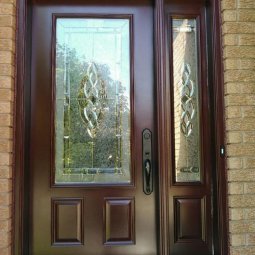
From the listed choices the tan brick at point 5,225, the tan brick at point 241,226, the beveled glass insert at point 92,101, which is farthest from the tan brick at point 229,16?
the tan brick at point 5,225

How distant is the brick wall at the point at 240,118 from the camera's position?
7.70 ft

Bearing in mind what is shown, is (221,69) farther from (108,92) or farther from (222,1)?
(108,92)

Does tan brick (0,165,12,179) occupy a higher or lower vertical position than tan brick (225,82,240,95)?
lower

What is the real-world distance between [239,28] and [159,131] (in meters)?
0.93

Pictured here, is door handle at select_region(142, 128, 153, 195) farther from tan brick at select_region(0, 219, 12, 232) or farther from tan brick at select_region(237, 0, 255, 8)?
tan brick at select_region(237, 0, 255, 8)

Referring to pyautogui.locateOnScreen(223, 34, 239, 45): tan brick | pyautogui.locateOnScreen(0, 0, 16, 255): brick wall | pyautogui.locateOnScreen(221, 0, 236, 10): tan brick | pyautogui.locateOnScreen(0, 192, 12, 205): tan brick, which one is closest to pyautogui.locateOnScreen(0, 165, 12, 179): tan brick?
pyautogui.locateOnScreen(0, 0, 16, 255): brick wall

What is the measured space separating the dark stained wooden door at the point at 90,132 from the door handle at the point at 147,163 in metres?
0.03

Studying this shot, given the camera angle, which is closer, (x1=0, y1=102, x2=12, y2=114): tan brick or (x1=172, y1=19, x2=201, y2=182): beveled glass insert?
(x1=0, y1=102, x2=12, y2=114): tan brick

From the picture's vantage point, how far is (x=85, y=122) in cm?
264

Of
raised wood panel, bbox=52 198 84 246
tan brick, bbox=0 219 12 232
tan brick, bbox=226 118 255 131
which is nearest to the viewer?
tan brick, bbox=0 219 12 232

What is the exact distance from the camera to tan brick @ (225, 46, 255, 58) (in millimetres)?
2408

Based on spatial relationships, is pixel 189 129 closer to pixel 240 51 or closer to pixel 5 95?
pixel 240 51

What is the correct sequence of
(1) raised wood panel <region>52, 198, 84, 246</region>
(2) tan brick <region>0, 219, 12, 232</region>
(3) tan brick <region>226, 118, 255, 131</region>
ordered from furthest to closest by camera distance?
(1) raised wood panel <region>52, 198, 84, 246</region>
(3) tan brick <region>226, 118, 255, 131</region>
(2) tan brick <region>0, 219, 12, 232</region>

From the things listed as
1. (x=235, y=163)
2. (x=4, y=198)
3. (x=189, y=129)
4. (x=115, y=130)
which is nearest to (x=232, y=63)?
(x=189, y=129)
